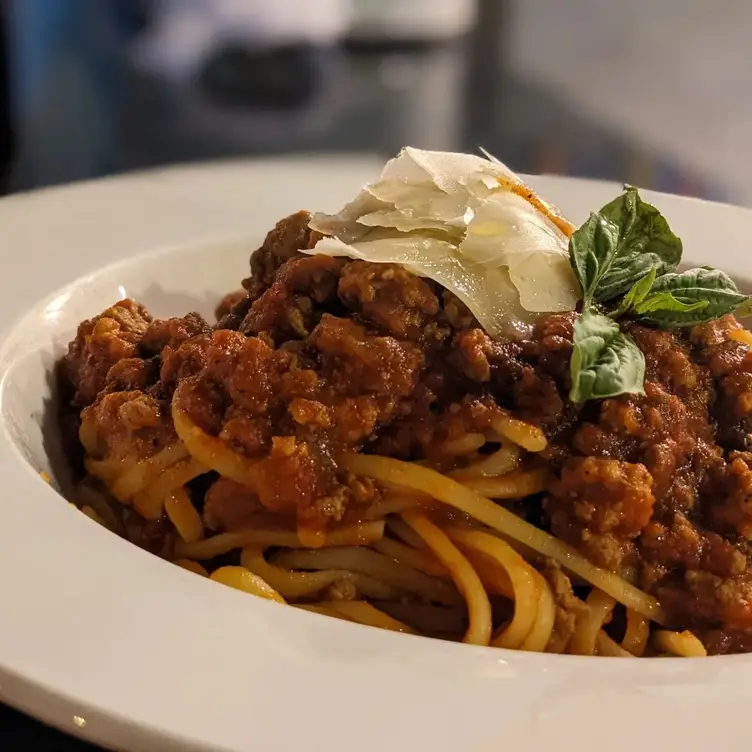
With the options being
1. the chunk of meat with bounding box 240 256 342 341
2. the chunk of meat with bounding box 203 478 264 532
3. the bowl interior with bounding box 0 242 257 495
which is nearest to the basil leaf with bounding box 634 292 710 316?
the chunk of meat with bounding box 240 256 342 341

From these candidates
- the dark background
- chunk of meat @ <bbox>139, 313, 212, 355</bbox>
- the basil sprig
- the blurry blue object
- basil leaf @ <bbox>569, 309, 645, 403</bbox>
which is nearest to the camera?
basil leaf @ <bbox>569, 309, 645, 403</bbox>

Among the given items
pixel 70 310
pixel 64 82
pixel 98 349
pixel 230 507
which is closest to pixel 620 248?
pixel 230 507

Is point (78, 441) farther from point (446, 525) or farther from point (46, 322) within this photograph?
point (446, 525)

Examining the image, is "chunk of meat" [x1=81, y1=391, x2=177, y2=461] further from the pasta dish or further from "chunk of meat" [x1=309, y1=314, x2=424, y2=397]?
"chunk of meat" [x1=309, y1=314, x2=424, y2=397]

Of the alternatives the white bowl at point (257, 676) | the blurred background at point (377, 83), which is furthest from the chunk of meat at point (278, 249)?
the blurred background at point (377, 83)

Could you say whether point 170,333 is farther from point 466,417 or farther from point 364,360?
point 466,417

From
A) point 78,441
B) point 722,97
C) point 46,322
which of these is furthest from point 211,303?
point 722,97

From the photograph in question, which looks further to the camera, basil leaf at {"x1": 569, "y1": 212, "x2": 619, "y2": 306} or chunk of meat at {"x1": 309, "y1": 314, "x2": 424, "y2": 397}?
basil leaf at {"x1": 569, "y1": 212, "x2": 619, "y2": 306}

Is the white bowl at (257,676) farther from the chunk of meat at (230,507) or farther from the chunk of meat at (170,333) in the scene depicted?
the chunk of meat at (170,333)

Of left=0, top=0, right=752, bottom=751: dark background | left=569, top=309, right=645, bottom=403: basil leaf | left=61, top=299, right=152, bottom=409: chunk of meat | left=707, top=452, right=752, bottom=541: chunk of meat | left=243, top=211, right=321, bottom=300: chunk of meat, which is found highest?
left=569, top=309, right=645, bottom=403: basil leaf
